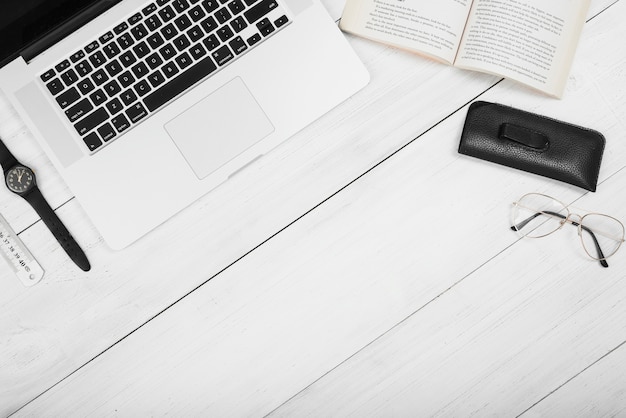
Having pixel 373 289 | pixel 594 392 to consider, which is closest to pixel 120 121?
pixel 373 289

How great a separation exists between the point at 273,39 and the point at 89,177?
1.03 feet

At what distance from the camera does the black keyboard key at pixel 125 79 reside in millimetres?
703

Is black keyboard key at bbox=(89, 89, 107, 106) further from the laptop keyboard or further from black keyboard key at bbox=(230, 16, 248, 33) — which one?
black keyboard key at bbox=(230, 16, 248, 33)

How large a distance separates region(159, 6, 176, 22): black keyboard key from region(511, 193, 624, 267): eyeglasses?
550 millimetres

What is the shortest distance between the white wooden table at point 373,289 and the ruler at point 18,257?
0.09 ft

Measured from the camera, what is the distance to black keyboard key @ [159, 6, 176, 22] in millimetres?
707

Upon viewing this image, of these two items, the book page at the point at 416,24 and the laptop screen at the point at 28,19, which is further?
the book page at the point at 416,24

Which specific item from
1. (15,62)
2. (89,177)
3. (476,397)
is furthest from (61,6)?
(476,397)

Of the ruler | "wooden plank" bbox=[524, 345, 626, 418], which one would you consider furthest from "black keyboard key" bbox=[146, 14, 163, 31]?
"wooden plank" bbox=[524, 345, 626, 418]

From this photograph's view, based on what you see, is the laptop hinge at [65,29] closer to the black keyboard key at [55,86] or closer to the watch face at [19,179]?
the black keyboard key at [55,86]

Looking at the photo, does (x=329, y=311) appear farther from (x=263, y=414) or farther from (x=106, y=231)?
(x=106, y=231)

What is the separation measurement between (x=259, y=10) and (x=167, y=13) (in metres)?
0.12

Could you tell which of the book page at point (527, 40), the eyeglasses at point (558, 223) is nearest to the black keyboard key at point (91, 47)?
the book page at point (527, 40)

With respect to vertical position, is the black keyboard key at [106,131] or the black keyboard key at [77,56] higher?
the black keyboard key at [77,56]
